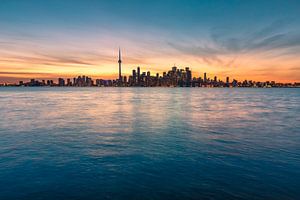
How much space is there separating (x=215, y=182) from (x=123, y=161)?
250 inches

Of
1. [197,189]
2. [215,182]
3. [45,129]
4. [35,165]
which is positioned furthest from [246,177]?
[45,129]

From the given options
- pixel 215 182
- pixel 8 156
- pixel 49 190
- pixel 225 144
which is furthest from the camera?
pixel 225 144

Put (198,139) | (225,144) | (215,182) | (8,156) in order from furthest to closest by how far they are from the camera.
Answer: (198,139) → (225,144) → (8,156) → (215,182)

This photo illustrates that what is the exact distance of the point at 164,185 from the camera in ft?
41.0

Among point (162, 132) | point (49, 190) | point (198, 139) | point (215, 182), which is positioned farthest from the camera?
point (162, 132)

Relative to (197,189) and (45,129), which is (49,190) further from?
(45,129)

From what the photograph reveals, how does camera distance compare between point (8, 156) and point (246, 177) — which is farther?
point (8, 156)

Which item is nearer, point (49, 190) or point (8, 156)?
point (49, 190)

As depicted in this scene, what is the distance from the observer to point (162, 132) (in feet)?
85.8

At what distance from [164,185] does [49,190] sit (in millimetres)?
5885

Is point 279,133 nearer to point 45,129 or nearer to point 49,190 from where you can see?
point 49,190

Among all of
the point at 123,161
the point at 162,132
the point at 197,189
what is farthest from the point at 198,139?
the point at 197,189

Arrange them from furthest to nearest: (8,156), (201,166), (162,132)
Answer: (162,132), (8,156), (201,166)

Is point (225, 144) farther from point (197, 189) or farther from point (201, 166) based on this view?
point (197, 189)
